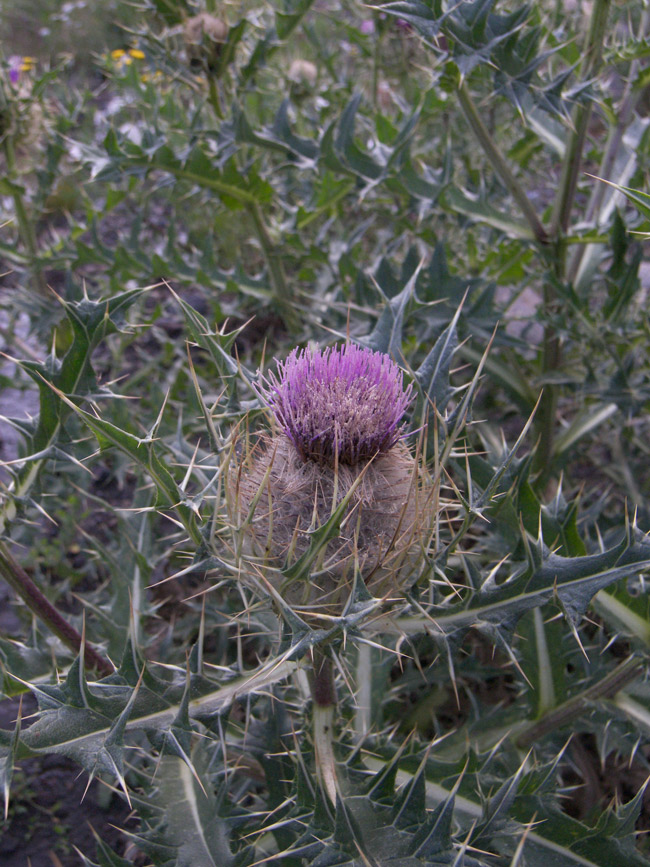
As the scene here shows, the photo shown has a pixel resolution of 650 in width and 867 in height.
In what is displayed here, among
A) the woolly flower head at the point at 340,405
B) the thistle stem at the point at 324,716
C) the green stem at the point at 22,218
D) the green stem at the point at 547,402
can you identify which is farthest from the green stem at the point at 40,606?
the green stem at the point at 22,218

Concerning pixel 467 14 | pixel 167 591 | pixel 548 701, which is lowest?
pixel 167 591

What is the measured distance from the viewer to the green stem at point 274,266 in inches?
119

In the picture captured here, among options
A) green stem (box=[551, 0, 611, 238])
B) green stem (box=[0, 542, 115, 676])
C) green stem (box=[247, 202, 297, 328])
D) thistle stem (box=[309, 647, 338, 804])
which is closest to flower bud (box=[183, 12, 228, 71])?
green stem (box=[247, 202, 297, 328])

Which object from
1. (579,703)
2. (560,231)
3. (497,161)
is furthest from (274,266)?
(579,703)

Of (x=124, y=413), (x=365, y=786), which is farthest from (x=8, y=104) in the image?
(x=365, y=786)

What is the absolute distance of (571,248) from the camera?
2.97 meters

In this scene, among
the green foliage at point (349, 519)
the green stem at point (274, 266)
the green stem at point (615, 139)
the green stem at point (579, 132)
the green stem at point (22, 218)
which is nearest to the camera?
the green foliage at point (349, 519)

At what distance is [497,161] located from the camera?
8.18 feet

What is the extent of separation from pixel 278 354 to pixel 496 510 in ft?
6.45

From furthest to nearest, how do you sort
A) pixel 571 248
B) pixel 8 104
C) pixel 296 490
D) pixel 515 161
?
pixel 515 161 < pixel 8 104 < pixel 571 248 < pixel 296 490

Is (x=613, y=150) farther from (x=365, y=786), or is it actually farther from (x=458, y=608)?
(x=365, y=786)

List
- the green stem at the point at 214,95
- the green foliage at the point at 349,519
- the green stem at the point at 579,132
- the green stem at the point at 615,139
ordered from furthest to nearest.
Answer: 1. the green stem at the point at 214,95
2. the green stem at the point at 615,139
3. the green stem at the point at 579,132
4. the green foliage at the point at 349,519

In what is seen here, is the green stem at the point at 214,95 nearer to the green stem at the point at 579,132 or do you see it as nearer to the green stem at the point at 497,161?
the green stem at the point at 497,161

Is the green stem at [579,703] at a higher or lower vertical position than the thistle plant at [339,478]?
lower
